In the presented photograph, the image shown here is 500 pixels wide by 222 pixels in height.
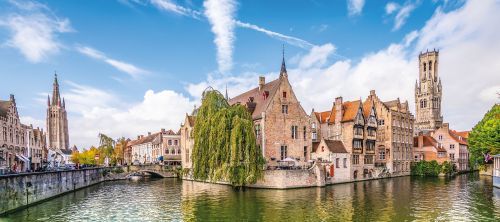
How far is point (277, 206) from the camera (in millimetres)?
32625

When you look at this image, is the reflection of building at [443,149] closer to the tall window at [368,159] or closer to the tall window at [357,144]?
the tall window at [368,159]

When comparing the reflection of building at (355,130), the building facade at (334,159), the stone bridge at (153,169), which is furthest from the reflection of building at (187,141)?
the building facade at (334,159)

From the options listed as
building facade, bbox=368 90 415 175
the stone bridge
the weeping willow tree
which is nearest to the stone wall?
the weeping willow tree

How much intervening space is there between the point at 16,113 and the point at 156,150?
3852 cm

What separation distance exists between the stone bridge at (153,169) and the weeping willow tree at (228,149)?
29938mm

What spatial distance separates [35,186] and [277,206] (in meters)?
23.6

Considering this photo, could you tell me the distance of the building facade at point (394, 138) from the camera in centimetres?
6806

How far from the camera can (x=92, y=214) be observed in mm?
30562

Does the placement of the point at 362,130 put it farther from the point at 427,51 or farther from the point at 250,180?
the point at 427,51

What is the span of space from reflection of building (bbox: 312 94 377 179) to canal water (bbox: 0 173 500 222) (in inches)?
604

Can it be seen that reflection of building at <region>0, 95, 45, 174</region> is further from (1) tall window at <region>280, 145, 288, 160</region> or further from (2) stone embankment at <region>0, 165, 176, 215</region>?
(1) tall window at <region>280, 145, 288, 160</region>

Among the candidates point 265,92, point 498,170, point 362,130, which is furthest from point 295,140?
point 498,170

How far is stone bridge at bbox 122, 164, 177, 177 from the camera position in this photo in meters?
71.7

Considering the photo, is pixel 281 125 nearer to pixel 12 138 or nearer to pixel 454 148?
pixel 12 138
